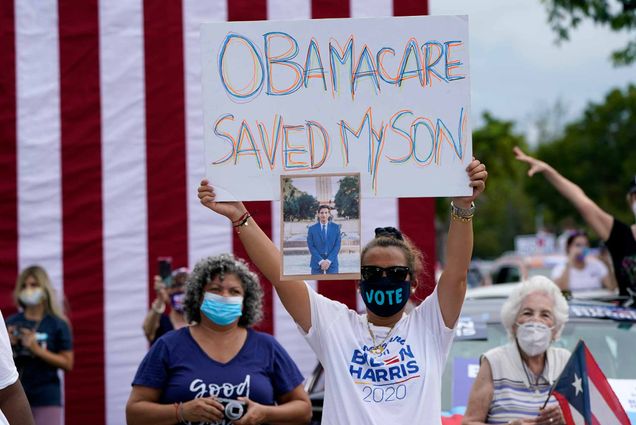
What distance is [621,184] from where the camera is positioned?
138 feet

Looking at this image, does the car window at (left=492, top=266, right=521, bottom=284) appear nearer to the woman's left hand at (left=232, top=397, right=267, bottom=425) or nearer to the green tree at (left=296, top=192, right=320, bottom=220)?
the woman's left hand at (left=232, top=397, right=267, bottom=425)

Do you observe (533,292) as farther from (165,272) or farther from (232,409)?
(165,272)

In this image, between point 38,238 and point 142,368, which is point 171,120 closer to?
point 38,238

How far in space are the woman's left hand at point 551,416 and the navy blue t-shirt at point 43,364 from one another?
3.48 m

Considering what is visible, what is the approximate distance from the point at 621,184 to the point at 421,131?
41.2 m

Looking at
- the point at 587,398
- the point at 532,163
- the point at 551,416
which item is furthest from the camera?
the point at 532,163

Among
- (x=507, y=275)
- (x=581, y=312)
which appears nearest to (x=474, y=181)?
(x=581, y=312)

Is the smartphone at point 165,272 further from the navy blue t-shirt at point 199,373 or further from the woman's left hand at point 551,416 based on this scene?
the woman's left hand at point 551,416

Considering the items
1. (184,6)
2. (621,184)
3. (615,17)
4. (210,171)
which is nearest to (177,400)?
(210,171)

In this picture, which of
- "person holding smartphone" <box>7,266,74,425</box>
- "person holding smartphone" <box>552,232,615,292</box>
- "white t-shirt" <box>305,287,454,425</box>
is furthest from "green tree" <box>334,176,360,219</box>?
"person holding smartphone" <box>552,232,615,292</box>

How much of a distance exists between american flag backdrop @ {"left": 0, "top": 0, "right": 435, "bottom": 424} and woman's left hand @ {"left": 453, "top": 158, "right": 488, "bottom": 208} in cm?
400

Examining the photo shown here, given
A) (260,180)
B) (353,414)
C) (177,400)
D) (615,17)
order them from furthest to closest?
(615,17) → (177,400) → (260,180) → (353,414)

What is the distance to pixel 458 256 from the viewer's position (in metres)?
3.07

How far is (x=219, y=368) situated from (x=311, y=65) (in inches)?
58.8
